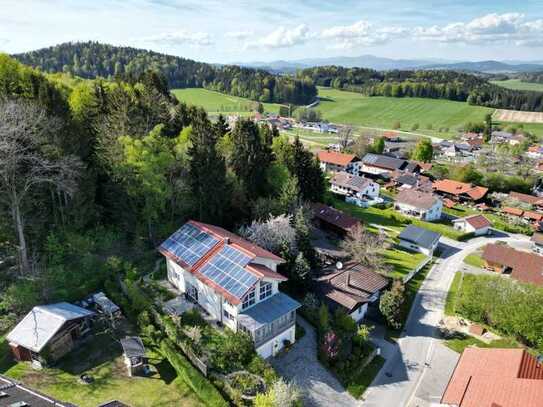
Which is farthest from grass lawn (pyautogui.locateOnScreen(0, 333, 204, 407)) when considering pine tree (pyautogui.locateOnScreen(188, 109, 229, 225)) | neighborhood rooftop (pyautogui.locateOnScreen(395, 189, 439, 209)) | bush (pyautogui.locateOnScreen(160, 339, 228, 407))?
neighborhood rooftop (pyautogui.locateOnScreen(395, 189, 439, 209))

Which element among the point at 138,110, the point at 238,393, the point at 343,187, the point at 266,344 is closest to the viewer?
the point at 238,393

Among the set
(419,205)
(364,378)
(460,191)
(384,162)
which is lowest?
(364,378)

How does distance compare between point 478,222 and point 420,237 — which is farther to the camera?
point 478,222

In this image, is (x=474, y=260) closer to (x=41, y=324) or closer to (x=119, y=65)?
(x=41, y=324)

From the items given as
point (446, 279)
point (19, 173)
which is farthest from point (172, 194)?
point (446, 279)

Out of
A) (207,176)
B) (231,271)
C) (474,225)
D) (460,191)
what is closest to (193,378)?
(231,271)

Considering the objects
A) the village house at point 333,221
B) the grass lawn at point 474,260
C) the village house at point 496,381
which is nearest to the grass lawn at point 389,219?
the grass lawn at point 474,260

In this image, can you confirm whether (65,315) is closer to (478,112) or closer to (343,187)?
(343,187)

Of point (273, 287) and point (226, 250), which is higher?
point (226, 250)
